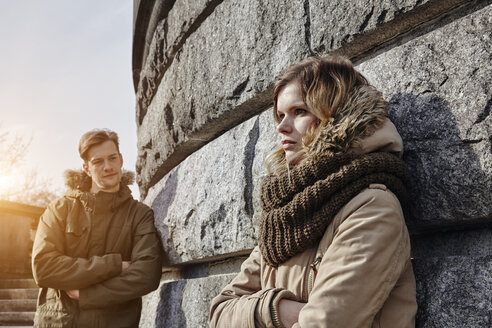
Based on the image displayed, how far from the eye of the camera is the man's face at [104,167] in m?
3.17

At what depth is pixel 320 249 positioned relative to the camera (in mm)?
1335

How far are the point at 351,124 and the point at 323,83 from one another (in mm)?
215

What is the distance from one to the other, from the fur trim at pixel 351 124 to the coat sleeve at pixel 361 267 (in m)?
0.20

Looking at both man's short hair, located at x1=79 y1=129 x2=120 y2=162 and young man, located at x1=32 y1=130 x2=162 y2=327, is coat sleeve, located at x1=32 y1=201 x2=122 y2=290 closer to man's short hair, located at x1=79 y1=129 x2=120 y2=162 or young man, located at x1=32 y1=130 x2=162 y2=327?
young man, located at x1=32 y1=130 x2=162 y2=327

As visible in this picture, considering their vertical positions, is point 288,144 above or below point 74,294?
above

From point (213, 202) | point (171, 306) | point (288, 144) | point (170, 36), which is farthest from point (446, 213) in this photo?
point (170, 36)

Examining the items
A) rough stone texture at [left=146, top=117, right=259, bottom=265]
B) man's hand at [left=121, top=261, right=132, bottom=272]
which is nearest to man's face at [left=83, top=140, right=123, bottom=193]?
rough stone texture at [left=146, top=117, right=259, bottom=265]

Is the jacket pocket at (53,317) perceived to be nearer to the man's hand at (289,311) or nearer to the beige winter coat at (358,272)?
the beige winter coat at (358,272)

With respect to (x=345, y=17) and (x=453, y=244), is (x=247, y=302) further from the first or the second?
(x=345, y=17)

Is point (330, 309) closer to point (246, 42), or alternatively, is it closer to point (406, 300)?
point (406, 300)

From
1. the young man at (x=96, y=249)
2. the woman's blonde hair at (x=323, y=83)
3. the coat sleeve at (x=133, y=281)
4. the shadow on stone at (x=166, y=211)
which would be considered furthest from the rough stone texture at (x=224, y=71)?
the coat sleeve at (x=133, y=281)

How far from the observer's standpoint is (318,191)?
4.29ft

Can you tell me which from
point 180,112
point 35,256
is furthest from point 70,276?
point 180,112

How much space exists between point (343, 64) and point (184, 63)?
1601 mm
